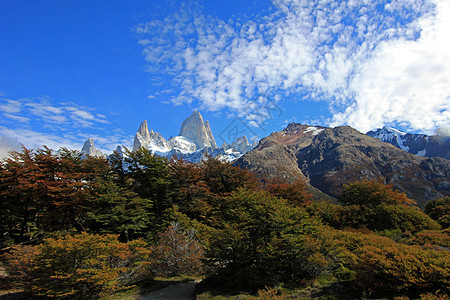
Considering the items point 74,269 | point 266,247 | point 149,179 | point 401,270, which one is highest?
point 149,179

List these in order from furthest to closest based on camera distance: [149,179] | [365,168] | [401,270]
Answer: [365,168] → [149,179] → [401,270]

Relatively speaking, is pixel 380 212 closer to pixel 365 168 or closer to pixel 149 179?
pixel 149 179

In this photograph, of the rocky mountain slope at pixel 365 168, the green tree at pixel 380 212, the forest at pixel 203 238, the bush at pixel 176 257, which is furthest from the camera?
the rocky mountain slope at pixel 365 168

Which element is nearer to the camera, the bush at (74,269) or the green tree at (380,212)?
the bush at (74,269)

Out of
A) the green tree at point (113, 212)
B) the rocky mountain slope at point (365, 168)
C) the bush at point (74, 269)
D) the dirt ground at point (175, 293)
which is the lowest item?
the dirt ground at point (175, 293)

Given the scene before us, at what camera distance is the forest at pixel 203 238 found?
337 inches

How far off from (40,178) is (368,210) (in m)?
29.2

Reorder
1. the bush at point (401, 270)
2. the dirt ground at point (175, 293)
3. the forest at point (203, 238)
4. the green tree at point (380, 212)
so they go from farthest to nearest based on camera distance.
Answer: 1. the green tree at point (380, 212)
2. the dirt ground at point (175, 293)
3. the forest at point (203, 238)
4. the bush at point (401, 270)

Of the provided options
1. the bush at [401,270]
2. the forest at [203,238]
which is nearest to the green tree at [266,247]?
the forest at [203,238]

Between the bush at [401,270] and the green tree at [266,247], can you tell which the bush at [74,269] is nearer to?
the green tree at [266,247]

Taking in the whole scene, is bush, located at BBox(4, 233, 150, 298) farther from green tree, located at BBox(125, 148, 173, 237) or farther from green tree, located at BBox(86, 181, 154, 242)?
green tree, located at BBox(125, 148, 173, 237)

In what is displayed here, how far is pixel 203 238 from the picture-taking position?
1552 centimetres

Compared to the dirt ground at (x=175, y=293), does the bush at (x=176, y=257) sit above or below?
above

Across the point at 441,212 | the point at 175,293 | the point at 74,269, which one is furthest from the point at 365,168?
the point at 74,269
